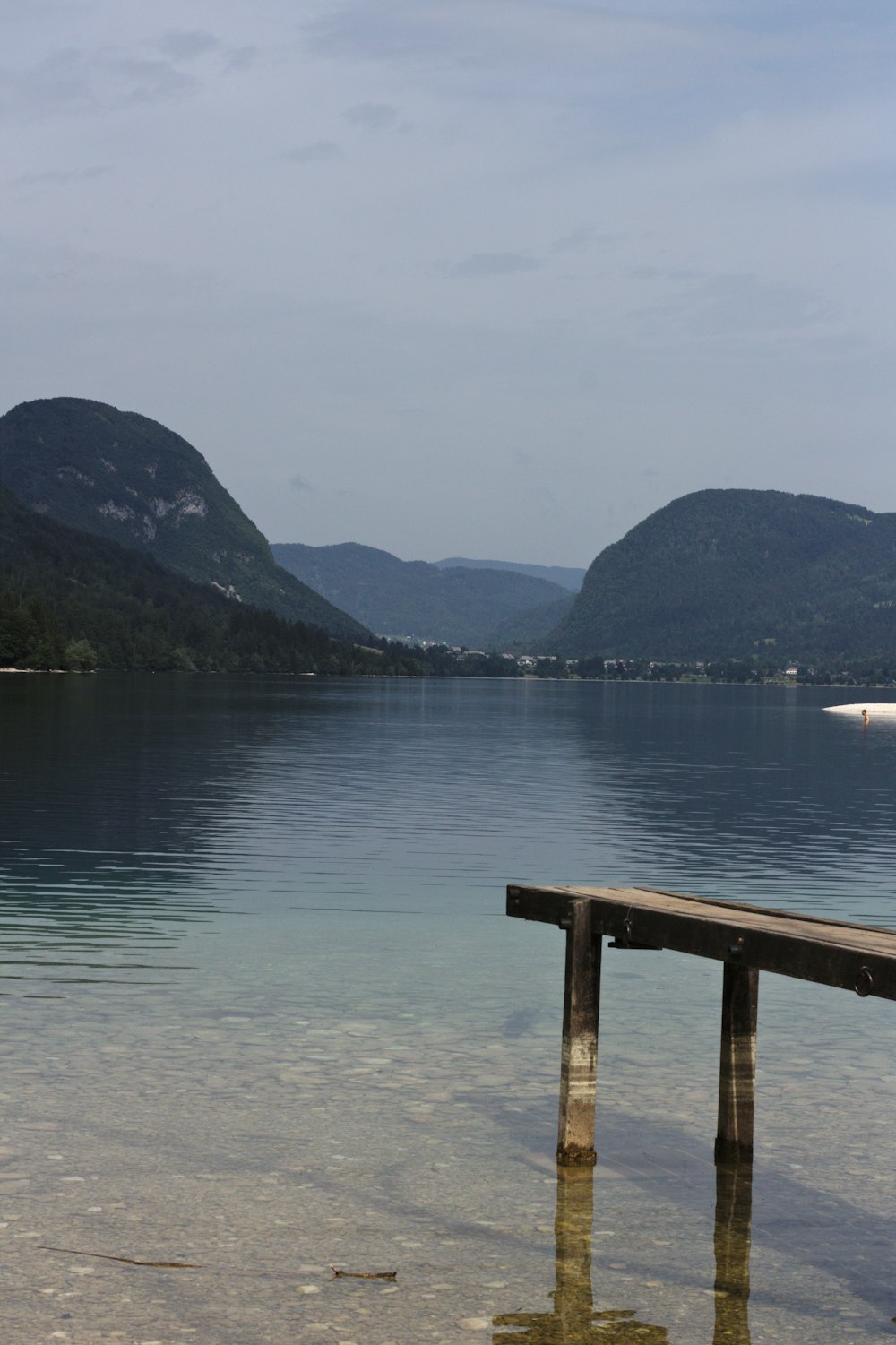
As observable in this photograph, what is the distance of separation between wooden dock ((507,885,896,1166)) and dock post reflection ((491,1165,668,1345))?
1.97m

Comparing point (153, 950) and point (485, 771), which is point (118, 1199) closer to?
point (153, 950)

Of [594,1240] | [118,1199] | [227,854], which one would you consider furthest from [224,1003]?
[227,854]

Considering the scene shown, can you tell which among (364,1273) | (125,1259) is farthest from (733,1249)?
(125,1259)

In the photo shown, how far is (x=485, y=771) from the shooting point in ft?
283

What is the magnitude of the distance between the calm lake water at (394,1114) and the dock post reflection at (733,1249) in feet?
0.12

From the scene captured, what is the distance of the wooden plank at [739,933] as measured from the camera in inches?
466

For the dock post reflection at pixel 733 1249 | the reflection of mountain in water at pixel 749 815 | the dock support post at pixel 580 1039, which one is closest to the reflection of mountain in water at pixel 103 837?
the dock support post at pixel 580 1039

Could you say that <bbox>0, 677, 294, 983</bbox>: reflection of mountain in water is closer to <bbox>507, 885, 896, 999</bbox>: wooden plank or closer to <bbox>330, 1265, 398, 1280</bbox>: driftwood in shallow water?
<bbox>507, 885, 896, 999</bbox>: wooden plank

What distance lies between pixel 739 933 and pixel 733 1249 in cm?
262

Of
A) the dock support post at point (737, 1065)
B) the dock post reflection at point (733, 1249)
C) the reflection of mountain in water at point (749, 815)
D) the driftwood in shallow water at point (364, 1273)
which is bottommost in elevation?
the reflection of mountain in water at point (749, 815)

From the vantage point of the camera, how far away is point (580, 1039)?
14750mm

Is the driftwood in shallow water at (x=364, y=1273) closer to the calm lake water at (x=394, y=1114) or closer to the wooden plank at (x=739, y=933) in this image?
the calm lake water at (x=394, y=1114)

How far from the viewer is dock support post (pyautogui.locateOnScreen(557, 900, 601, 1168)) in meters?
14.7

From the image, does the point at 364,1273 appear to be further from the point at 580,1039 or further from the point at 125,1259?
the point at 580,1039
